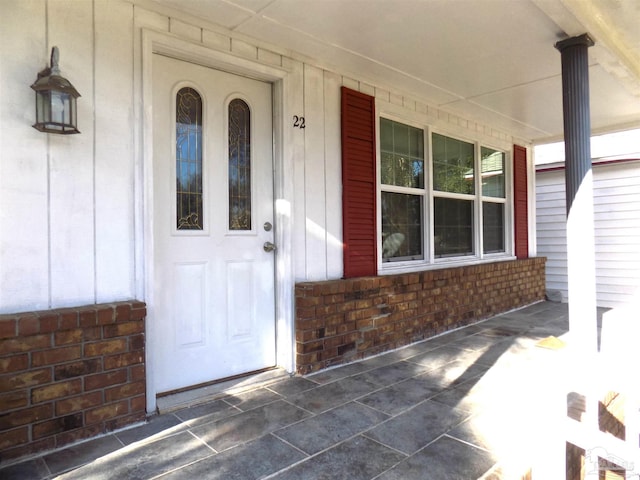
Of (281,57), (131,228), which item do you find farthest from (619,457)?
(281,57)

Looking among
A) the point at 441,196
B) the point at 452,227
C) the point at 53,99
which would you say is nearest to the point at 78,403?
the point at 53,99

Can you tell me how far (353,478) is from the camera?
6.01 feet

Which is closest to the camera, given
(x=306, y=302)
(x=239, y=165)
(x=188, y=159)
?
(x=188, y=159)

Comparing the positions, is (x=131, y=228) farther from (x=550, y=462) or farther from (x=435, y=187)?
(x=435, y=187)

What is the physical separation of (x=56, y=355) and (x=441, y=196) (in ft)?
12.8

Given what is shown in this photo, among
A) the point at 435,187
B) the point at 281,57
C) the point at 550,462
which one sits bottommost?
the point at 550,462

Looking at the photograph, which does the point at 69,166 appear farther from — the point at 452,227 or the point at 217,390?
the point at 452,227

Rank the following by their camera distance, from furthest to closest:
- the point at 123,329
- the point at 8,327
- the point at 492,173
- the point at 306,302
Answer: the point at 492,173 → the point at 306,302 → the point at 123,329 → the point at 8,327

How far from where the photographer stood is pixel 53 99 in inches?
79.0

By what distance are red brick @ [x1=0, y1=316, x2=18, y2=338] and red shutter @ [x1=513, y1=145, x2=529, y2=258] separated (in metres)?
5.88

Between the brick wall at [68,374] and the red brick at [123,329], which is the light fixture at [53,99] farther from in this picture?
the red brick at [123,329]

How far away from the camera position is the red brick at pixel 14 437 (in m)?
1.88

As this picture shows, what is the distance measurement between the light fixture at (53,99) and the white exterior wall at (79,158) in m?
0.07

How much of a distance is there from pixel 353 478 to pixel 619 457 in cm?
101
